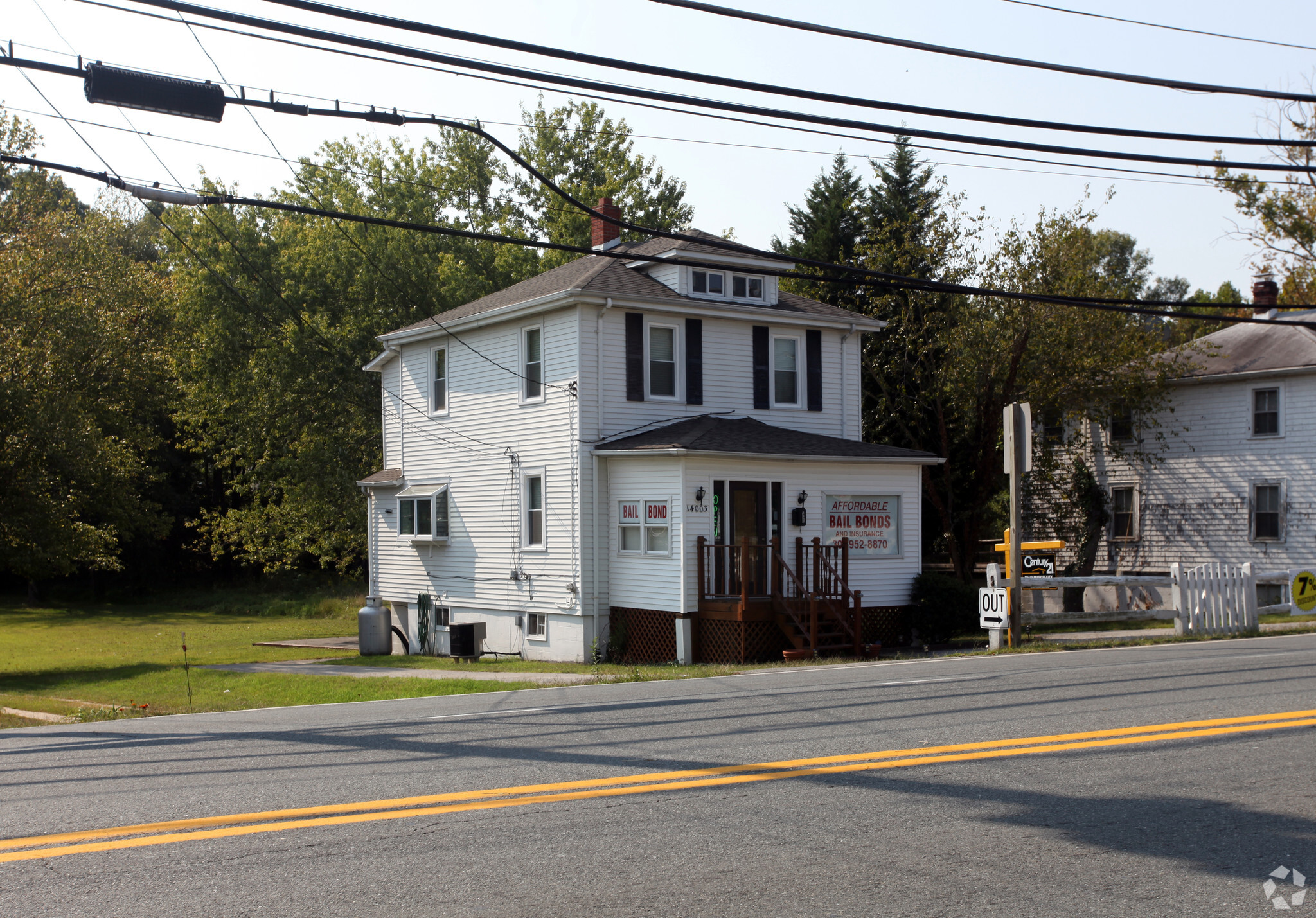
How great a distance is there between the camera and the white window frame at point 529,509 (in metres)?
24.2

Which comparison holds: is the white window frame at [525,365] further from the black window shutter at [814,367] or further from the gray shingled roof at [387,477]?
the gray shingled roof at [387,477]

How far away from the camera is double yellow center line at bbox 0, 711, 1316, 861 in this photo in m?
6.27

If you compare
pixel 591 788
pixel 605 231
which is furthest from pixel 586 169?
pixel 591 788

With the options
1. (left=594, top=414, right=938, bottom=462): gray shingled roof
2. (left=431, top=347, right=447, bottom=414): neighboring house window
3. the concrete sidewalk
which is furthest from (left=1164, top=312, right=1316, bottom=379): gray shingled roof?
the concrete sidewalk

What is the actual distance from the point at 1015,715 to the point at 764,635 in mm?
11425

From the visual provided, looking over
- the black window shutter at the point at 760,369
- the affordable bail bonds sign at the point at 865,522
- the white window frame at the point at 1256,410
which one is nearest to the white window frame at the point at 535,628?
the affordable bail bonds sign at the point at 865,522

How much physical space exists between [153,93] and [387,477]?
19091mm

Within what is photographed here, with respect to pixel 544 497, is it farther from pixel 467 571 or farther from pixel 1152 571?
pixel 1152 571

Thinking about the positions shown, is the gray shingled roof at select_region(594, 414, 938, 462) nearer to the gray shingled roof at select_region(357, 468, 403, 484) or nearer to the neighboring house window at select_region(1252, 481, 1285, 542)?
the gray shingled roof at select_region(357, 468, 403, 484)

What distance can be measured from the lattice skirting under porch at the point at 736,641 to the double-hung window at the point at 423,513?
8534 mm

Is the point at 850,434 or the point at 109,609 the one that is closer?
the point at 850,434

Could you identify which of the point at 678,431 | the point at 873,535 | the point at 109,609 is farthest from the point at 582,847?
the point at 109,609

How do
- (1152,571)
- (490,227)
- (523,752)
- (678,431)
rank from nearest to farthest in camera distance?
(523,752) < (678,431) < (1152,571) < (490,227)

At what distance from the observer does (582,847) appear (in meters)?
5.98
